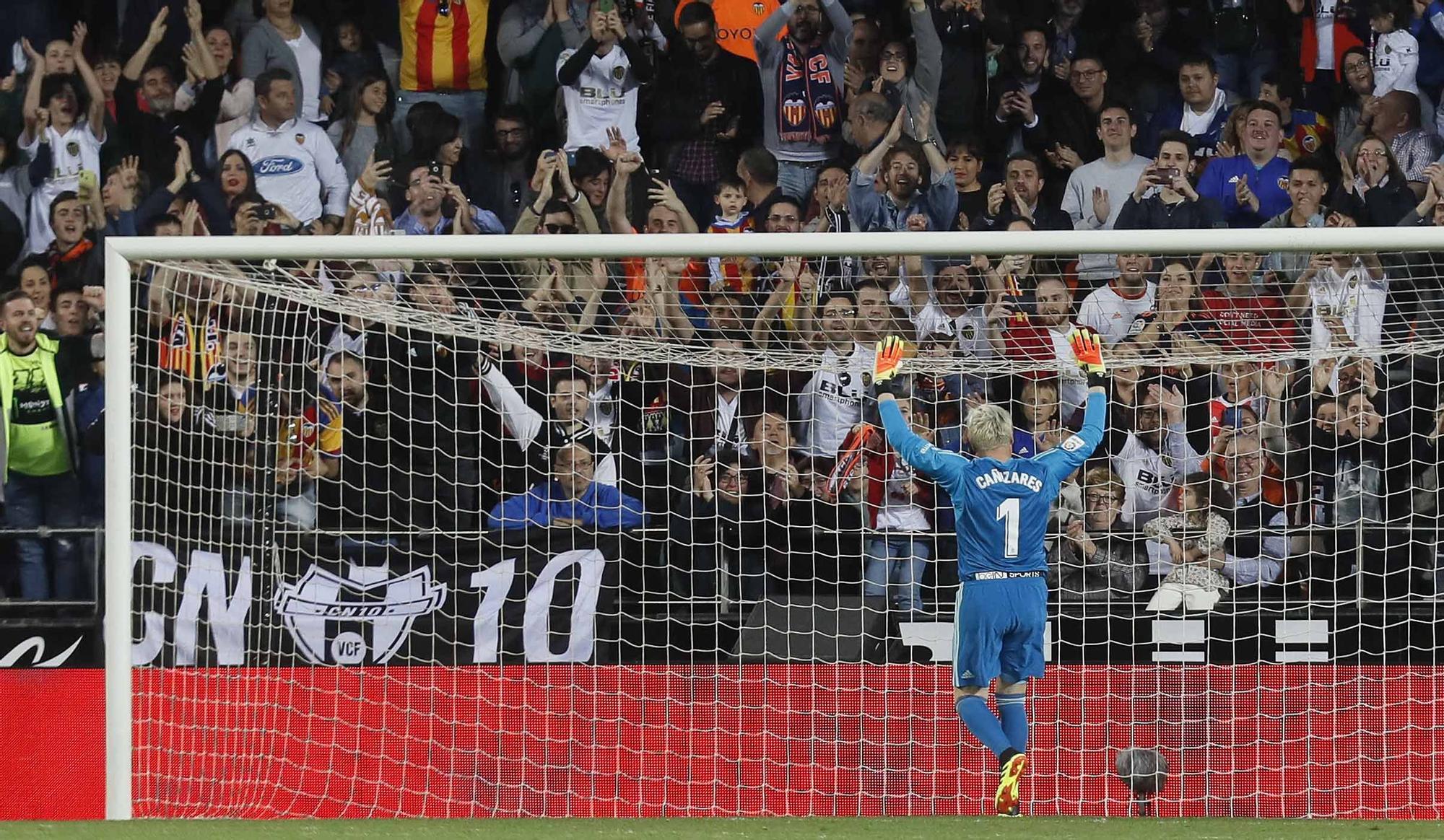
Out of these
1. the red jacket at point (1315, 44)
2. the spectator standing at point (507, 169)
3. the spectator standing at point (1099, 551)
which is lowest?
the spectator standing at point (1099, 551)

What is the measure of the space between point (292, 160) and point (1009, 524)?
5769 millimetres

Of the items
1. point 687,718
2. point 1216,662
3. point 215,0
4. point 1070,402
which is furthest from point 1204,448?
point 215,0

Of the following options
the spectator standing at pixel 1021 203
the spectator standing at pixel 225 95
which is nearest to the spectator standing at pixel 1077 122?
the spectator standing at pixel 1021 203

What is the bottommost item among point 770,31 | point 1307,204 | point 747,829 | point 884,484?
point 747,829

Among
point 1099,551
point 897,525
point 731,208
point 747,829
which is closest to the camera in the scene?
point 747,829

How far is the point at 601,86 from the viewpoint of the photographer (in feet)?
31.1

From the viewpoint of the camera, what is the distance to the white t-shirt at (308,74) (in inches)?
378

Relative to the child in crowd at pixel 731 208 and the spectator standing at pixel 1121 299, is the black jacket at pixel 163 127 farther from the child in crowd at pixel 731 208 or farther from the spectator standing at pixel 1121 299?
the spectator standing at pixel 1121 299

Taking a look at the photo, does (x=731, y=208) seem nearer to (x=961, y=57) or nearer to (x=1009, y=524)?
(x=961, y=57)

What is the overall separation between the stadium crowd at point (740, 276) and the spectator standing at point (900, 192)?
2 centimetres

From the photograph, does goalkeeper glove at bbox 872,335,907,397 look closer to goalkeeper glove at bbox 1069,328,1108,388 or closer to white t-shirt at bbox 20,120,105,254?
goalkeeper glove at bbox 1069,328,1108,388

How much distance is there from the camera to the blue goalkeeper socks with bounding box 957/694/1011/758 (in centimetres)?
521

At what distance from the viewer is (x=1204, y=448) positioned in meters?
7.55

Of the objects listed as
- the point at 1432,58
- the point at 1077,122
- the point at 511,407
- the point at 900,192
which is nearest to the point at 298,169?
the point at 511,407
